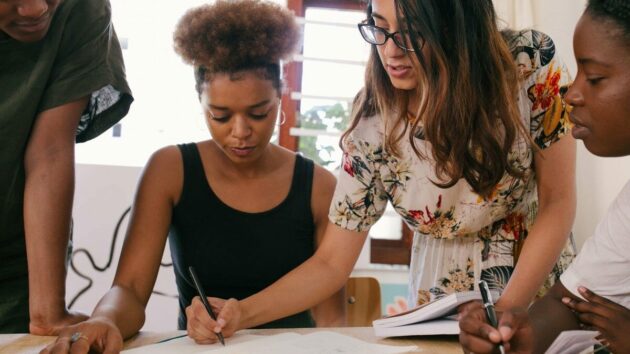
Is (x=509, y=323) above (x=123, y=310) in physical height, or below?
above

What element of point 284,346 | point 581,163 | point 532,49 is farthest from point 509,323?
point 581,163

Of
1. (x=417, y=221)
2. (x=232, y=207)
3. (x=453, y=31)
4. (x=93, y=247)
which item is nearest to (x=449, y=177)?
(x=417, y=221)

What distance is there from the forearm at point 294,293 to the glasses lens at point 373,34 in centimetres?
44

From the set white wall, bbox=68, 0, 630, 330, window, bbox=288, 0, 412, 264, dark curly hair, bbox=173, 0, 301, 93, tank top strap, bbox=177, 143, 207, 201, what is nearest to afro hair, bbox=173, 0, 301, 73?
dark curly hair, bbox=173, 0, 301, 93

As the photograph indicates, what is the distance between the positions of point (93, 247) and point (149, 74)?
0.73 metres

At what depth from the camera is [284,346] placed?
114 cm

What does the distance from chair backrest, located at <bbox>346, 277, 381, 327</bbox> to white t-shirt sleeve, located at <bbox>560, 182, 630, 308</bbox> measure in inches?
34.9

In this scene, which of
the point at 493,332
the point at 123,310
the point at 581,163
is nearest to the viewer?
the point at 493,332

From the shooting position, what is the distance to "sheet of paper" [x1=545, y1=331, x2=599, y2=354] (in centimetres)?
106

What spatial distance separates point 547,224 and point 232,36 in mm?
739

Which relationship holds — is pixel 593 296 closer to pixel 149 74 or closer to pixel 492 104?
pixel 492 104

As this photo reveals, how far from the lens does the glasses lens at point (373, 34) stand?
4.17 feet

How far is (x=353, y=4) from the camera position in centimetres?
339

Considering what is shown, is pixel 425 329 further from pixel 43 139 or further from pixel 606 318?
pixel 43 139
